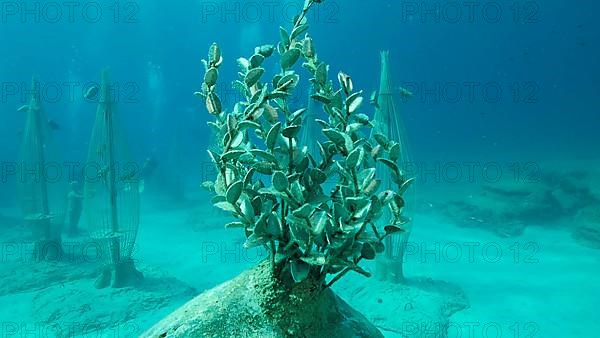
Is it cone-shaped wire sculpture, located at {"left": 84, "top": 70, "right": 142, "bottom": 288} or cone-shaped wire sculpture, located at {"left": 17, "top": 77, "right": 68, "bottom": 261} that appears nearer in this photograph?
cone-shaped wire sculpture, located at {"left": 84, "top": 70, "right": 142, "bottom": 288}

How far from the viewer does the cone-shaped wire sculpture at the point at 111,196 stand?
677 centimetres

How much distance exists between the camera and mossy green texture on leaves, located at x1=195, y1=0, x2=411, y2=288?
1.48 metres

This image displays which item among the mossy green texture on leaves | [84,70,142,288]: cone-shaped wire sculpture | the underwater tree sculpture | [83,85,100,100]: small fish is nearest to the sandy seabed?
[84,70,142,288]: cone-shaped wire sculpture

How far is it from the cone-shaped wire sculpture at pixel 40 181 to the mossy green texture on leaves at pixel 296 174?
A: 747 centimetres

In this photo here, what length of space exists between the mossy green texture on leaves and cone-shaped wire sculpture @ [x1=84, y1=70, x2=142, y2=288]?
564 cm

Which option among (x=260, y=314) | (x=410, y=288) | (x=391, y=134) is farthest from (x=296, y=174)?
(x=410, y=288)

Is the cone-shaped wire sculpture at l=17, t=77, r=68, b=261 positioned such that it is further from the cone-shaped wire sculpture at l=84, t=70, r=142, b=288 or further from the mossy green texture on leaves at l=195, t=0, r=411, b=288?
the mossy green texture on leaves at l=195, t=0, r=411, b=288

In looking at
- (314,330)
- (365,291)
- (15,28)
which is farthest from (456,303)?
(15,28)

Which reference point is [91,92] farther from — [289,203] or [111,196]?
[289,203]

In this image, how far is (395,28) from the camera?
4382 inches

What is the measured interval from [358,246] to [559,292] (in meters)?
6.48

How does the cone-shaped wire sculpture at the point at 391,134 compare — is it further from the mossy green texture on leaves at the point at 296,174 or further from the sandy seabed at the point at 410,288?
the mossy green texture on leaves at the point at 296,174

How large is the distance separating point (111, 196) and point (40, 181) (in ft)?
6.96

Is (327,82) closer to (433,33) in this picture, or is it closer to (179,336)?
(179,336)
